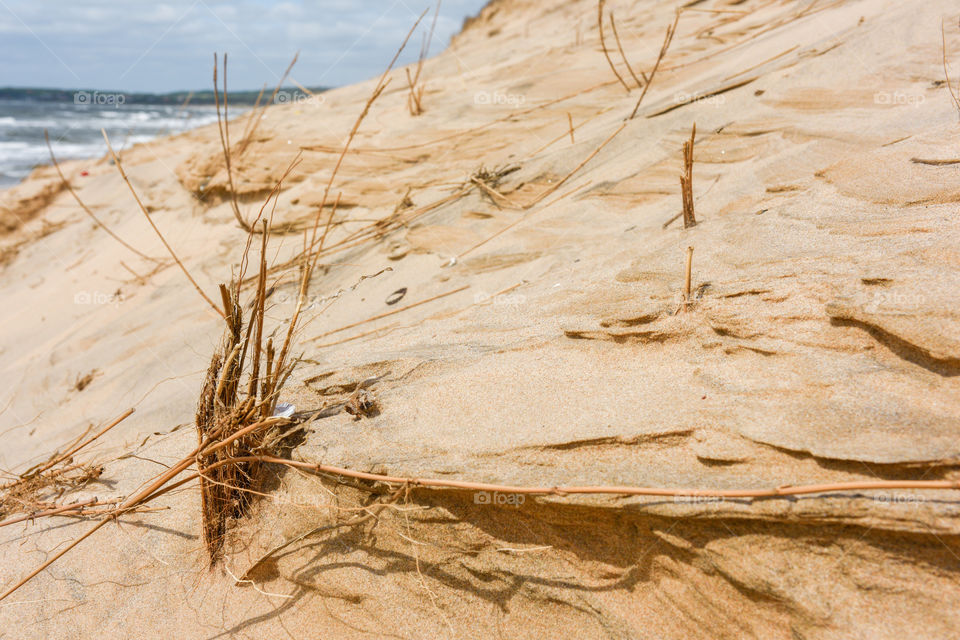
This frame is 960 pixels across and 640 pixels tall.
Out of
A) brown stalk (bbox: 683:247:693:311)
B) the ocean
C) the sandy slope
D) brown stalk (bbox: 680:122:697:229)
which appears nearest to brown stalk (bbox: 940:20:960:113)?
the sandy slope

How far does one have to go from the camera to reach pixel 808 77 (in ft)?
10.1

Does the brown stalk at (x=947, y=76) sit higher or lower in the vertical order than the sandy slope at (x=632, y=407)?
higher

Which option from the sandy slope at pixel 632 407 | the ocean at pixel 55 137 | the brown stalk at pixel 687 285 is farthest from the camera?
the ocean at pixel 55 137

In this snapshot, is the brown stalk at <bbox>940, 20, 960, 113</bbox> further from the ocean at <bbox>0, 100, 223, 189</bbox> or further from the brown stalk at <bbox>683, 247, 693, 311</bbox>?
the ocean at <bbox>0, 100, 223, 189</bbox>

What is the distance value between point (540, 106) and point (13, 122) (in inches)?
826

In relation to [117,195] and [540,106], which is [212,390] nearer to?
[540,106]

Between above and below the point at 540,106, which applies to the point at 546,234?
below

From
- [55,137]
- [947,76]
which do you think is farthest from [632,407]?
[55,137]

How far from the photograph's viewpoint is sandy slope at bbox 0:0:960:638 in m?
1.12

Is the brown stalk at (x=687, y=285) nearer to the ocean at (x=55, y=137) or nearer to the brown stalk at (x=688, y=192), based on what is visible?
the brown stalk at (x=688, y=192)

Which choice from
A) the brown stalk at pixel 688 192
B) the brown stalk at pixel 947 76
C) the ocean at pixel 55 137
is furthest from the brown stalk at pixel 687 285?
the ocean at pixel 55 137

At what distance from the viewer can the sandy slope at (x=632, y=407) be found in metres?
1.12

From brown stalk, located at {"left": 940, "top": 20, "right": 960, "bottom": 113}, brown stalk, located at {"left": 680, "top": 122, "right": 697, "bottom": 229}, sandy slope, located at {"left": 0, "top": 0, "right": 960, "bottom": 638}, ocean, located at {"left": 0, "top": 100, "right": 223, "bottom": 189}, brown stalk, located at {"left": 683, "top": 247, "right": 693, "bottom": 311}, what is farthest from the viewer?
ocean, located at {"left": 0, "top": 100, "right": 223, "bottom": 189}

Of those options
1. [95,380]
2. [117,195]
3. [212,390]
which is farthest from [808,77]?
[117,195]
